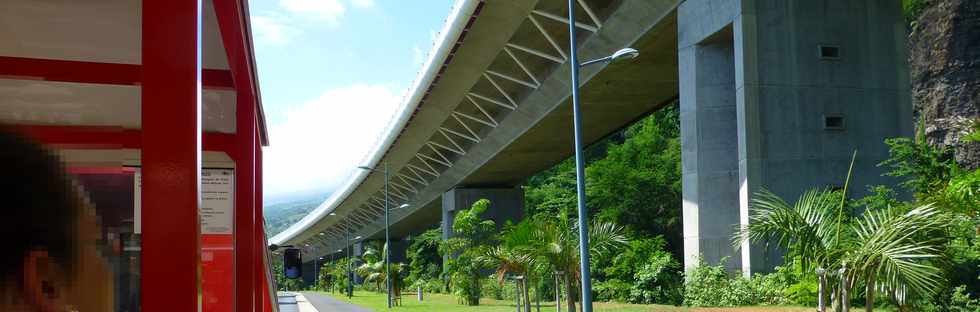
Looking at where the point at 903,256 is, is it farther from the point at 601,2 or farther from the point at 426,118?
the point at 426,118

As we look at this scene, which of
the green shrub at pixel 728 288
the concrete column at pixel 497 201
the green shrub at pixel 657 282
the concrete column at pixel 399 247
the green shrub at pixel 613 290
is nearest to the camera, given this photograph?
the green shrub at pixel 728 288

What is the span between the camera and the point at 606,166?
52.7 metres

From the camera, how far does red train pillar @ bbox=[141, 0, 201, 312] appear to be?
213cm

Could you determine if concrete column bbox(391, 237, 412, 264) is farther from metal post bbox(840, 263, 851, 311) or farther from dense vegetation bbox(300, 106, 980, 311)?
metal post bbox(840, 263, 851, 311)

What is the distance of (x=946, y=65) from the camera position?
35.7m

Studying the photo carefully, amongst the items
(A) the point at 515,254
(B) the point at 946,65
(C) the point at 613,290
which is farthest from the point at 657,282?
(B) the point at 946,65

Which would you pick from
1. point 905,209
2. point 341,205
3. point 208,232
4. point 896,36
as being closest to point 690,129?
point 896,36

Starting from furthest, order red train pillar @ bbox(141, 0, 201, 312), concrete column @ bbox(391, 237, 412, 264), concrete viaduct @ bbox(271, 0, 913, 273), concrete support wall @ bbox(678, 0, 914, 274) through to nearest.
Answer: concrete column @ bbox(391, 237, 412, 264) < concrete viaduct @ bbox(271, 0, 913, 273) < concrete support wall @ bbox(678, 0, 914, 274) < red train pillar @ bbox(141, 0, 201, 312)

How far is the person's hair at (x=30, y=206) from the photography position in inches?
58.4

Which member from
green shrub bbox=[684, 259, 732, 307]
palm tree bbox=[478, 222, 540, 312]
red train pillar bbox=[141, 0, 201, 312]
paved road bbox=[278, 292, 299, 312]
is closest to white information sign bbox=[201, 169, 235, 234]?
red train pillar bbox=[141, 0, 201, 312]

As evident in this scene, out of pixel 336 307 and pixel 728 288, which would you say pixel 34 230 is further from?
pixel 336 307

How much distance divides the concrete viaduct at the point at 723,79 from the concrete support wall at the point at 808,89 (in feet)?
0.09

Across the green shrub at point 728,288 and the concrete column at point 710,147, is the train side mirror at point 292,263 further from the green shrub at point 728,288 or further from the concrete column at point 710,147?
the concrete column at point 710,147

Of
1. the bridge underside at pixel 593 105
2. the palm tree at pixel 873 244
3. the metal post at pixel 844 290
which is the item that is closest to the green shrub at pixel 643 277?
the bridge underside at pixel 593 105
